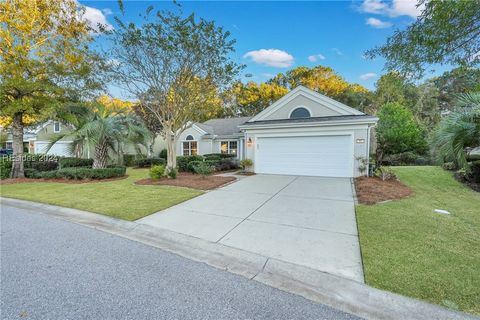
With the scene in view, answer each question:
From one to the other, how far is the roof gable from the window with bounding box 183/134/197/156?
7726mm

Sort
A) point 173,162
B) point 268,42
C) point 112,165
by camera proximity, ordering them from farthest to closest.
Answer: point 268,42 → point 112,165 → point 173,162

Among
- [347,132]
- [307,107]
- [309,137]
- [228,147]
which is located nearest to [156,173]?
[309,137]

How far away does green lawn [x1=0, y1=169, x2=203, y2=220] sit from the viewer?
5738 mm

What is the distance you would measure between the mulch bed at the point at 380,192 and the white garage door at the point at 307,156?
210 centimetres

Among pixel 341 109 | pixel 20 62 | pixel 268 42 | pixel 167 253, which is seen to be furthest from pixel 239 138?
pixel 167 253

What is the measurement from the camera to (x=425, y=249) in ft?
11.4

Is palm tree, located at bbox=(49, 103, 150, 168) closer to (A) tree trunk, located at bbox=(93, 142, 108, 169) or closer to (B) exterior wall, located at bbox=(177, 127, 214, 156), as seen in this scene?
(A) tree trunk, located at bbox=(93, 142, 108, 169)

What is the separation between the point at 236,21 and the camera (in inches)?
379

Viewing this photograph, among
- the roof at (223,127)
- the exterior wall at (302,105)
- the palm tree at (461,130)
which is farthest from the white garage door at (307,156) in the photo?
the roof at (223,127)

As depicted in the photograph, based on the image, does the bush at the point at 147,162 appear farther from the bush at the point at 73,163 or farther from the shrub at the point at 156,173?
the shrub at the point at 156,173

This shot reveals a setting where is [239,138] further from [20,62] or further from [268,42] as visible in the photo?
[20,62]

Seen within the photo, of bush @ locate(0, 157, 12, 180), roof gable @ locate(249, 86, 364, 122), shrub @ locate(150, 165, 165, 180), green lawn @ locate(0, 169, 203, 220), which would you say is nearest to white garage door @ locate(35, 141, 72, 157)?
bush @ locate(0, 157, 12, 180)

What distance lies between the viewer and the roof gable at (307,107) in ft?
37.1

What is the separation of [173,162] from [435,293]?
10106 mm
